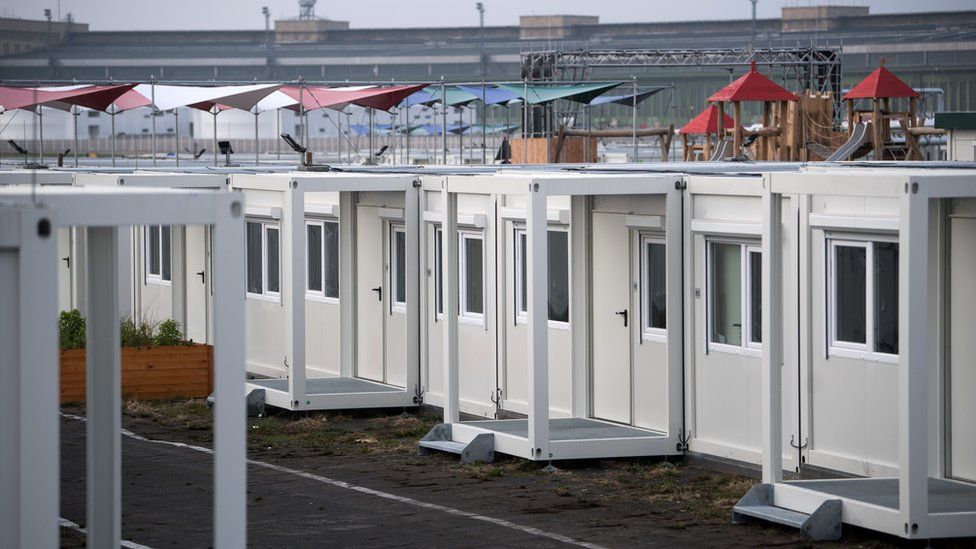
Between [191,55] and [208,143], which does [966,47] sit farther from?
[191,55]

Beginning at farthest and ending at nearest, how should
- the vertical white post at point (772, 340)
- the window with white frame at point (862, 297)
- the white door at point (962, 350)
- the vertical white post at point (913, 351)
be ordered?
the window with white frame at point (862, 297) < the vertical white post at point (772, 340) < the white door at point (962, 350) < the vertical white post at point (913, 351)

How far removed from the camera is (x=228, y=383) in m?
6.80

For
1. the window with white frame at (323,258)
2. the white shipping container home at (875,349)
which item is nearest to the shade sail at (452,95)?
the window with white frame at (323,258)

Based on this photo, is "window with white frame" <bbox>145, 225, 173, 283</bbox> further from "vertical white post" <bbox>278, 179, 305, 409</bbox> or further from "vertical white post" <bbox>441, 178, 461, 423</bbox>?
"vertical white post" <bbox>441, 178, 461, 423</bbox>

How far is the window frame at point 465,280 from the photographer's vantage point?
14789mm

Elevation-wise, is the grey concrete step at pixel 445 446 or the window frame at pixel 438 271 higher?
the window frame at pixel 438 271

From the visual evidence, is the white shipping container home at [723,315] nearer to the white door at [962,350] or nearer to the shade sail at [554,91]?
the white door at [962,350]

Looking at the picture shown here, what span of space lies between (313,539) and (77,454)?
4.25 meters

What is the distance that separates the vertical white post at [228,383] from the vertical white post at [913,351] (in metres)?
4.25

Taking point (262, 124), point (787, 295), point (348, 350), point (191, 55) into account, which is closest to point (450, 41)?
point (191, 55)

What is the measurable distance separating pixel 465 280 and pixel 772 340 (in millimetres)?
5296

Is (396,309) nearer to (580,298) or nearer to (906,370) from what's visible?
(580,298)

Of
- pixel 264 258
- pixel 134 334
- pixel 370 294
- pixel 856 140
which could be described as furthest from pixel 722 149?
pixel 134 334

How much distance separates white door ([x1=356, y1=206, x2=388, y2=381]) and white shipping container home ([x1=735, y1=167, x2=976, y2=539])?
6344mm
